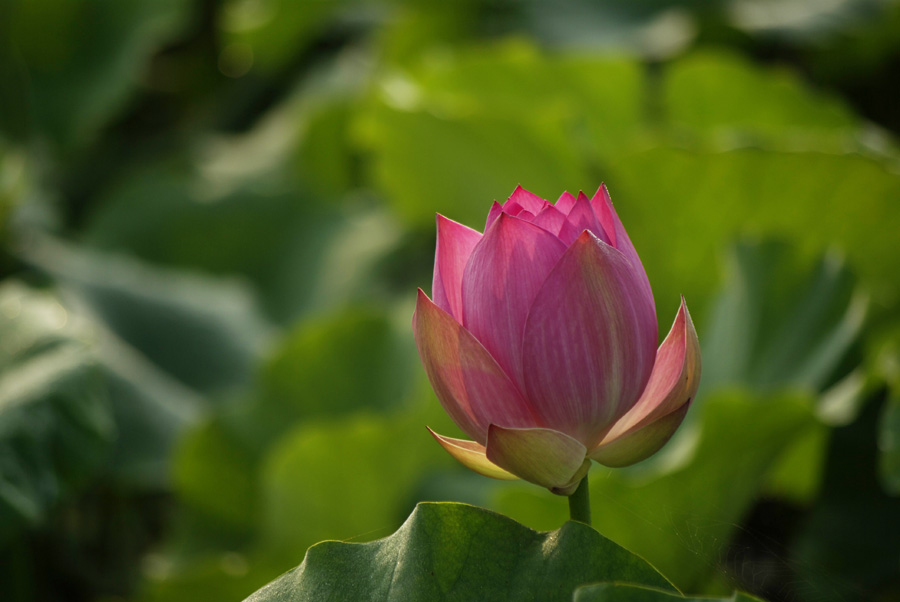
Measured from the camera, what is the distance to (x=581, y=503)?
0.30 metres

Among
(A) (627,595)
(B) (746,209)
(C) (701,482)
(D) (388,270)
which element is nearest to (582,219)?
(A) (627,595)

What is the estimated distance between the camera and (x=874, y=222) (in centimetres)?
87

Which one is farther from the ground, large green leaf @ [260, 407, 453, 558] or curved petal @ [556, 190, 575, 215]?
curved petal @ [556, 190, 575, 215]

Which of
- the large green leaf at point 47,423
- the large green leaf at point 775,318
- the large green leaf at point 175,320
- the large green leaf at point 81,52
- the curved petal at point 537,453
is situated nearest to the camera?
the curved petal at point 537,453

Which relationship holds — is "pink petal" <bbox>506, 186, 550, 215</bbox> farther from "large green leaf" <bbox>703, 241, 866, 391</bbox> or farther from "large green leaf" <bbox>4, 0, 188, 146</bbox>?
"large green leaf" <bbox>4, 0, 188, 146</bbox>

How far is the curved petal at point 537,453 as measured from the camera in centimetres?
27

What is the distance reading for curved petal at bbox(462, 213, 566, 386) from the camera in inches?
11.2

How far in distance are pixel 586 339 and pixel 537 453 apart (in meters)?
0.04

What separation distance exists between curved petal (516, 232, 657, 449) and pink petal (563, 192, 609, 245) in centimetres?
2

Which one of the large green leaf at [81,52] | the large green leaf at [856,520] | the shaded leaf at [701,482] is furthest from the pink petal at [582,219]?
the large green leaf at [81,52]

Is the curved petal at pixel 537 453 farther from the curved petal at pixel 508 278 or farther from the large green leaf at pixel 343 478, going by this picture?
the large green leaf at pixel 343 478

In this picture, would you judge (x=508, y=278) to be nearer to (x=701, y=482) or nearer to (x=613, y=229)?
(x=613, y=229)

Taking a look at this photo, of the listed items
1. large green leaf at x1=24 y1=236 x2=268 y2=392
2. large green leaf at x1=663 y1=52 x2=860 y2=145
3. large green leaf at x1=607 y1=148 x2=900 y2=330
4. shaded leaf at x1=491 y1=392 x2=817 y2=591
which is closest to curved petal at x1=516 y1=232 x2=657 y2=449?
shaded leaf at x1=491 y1=392 x2=817 y2=591

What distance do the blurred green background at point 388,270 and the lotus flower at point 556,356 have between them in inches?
→ 2.3
